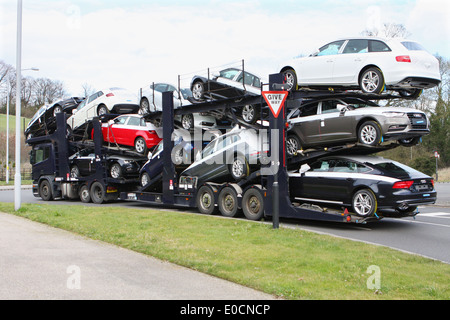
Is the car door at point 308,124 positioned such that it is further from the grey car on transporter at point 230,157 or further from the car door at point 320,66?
the grey car on transporter at point 230,157

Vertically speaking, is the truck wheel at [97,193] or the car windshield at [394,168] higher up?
the car windshield at [394,168]

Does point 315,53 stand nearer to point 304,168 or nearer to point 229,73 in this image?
point 229,73

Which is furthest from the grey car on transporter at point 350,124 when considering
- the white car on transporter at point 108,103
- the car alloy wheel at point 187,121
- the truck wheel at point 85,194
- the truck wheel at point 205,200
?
the truck wheel at point 85,194

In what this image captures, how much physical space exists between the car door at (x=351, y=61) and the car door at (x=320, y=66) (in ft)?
0.53

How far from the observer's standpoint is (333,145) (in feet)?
38.7

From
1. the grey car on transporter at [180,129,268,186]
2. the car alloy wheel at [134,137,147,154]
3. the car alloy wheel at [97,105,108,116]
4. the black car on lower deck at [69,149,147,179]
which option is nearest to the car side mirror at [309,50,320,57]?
the grey car on transporter at [180,129,268,186]

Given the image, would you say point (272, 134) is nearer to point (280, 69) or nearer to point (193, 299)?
point (280, 69)

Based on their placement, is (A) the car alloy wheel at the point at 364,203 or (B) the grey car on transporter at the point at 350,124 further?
(A) the car alloy wheel at the point at 364,203

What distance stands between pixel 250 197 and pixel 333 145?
2753 mm

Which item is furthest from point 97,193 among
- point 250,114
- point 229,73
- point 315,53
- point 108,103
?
point 315,53

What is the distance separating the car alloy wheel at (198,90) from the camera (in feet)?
48.3

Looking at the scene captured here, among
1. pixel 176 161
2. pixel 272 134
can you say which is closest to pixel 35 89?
pixel 176 161

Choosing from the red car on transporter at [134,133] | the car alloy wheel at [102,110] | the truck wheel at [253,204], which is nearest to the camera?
the truck wheel at [253,204]
